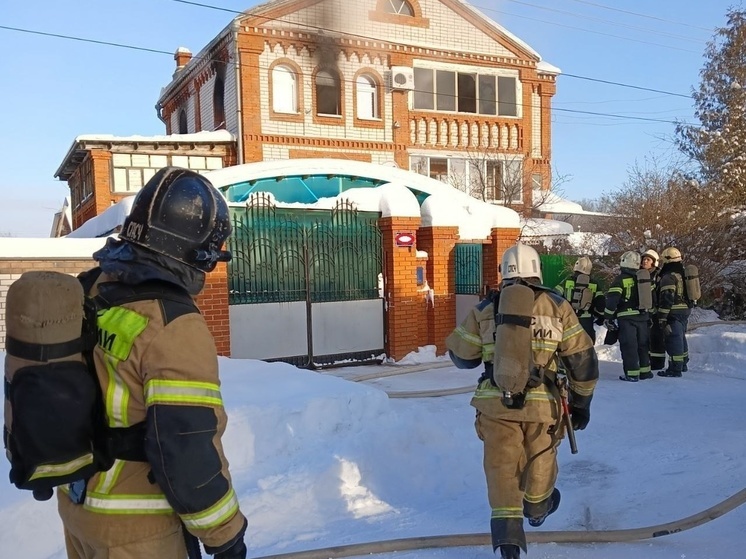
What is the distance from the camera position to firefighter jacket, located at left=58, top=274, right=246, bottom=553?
168 centimetres

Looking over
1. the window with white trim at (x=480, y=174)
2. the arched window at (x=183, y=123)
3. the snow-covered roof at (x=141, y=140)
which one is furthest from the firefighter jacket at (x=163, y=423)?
the arched window at (x=183, y=123)

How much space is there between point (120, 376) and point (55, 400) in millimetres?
175

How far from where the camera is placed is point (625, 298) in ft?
28.3

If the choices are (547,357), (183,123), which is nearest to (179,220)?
(547,357)

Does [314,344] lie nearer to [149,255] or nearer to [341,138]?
[149,255]

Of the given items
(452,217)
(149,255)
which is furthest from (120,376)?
(452,217)

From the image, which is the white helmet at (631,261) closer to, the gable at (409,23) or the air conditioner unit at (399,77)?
the air conditioner unit at (399,77)

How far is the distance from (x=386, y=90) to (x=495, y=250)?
11227 millimetres

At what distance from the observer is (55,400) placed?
168 cm

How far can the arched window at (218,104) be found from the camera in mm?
19406

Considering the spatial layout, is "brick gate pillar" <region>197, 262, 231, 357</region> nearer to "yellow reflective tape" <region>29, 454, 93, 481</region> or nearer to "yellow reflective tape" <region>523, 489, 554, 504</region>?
"yellow reflective tape" <region>523, 489, 554, 504</region>

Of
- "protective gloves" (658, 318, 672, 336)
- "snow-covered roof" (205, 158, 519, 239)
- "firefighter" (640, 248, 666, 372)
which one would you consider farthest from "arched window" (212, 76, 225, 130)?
"protective gloves" (658, 318, 672, 336)

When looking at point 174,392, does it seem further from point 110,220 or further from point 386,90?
point 386,90

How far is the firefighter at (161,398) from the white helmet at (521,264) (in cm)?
207
